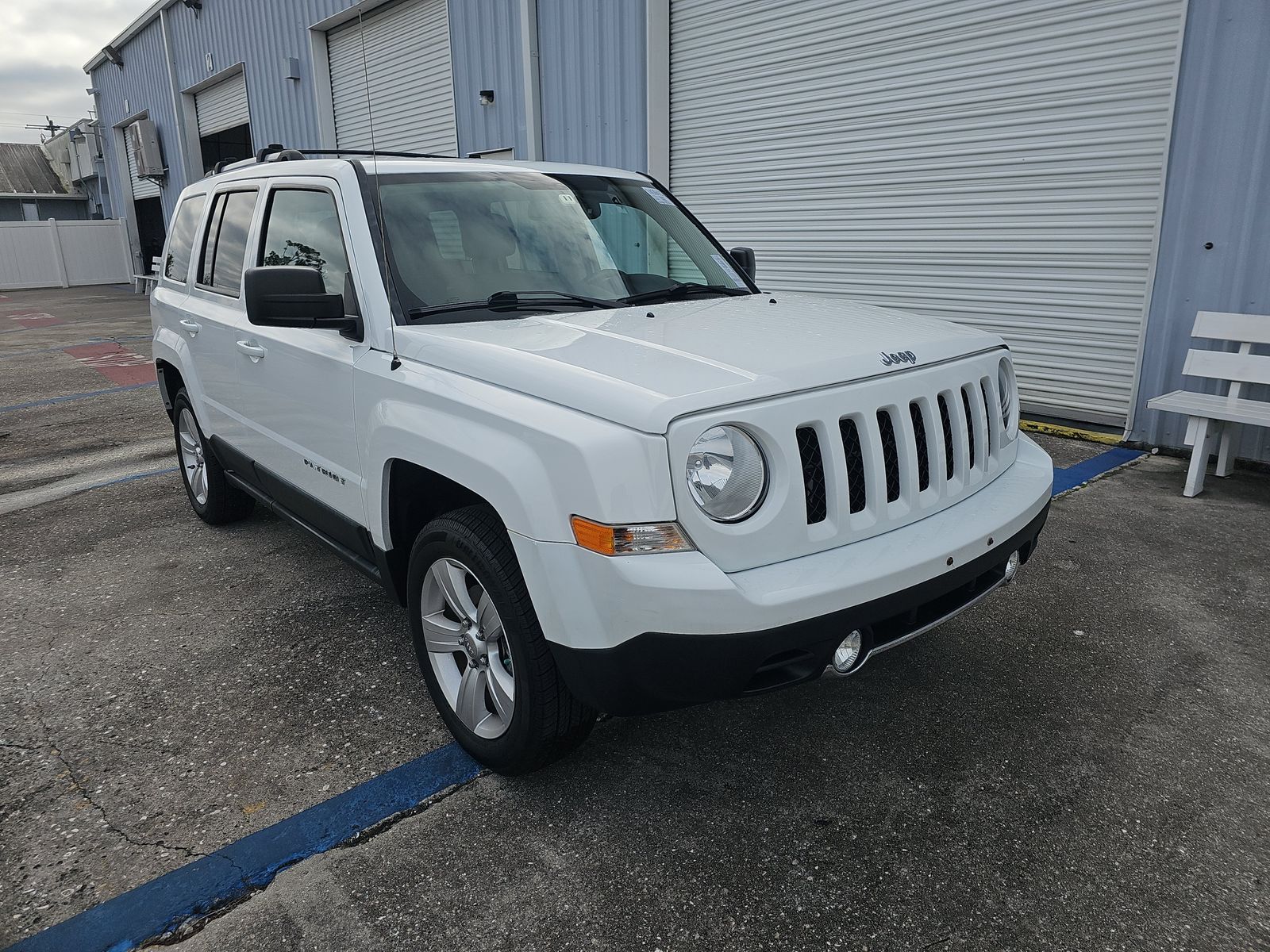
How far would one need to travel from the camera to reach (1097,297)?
21.4 feet

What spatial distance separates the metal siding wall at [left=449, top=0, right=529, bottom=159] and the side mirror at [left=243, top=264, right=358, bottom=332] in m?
9.12

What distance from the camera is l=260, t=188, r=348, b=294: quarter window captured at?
125 inches

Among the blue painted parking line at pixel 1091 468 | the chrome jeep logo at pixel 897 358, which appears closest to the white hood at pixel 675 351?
the chrome jeep logo at pixel 897 358

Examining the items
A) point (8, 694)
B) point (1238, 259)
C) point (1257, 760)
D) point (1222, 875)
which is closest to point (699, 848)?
point (1222, 875)

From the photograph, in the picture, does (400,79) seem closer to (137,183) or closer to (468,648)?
(468,648)

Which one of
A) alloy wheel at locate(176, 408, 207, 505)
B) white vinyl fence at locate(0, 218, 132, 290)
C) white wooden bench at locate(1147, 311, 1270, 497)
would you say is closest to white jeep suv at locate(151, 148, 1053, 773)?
alloy wheel at locate(176, 408, 207, 505)

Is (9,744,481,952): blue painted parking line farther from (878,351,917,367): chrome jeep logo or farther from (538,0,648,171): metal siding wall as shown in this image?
(538,0,648,171): metal siding wall

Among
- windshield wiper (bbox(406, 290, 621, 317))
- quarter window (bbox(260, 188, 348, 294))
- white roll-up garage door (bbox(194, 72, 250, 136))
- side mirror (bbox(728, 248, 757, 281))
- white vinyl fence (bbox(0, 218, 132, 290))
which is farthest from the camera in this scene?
white vinyl fence (bbox(0, 218, 132, 290))

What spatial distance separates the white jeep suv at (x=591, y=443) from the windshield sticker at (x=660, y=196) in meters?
0.19

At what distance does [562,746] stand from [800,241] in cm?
721

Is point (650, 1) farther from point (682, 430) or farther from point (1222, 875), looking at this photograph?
point (1222, 875)

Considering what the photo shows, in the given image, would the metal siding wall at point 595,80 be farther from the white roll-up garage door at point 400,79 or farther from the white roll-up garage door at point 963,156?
the white roll-up garage door at point 400,79

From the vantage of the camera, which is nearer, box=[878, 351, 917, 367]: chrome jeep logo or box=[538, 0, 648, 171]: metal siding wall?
box=[878, 351, 917, 367]: chrome jeep logo

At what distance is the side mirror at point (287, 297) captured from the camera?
2.75 meters
